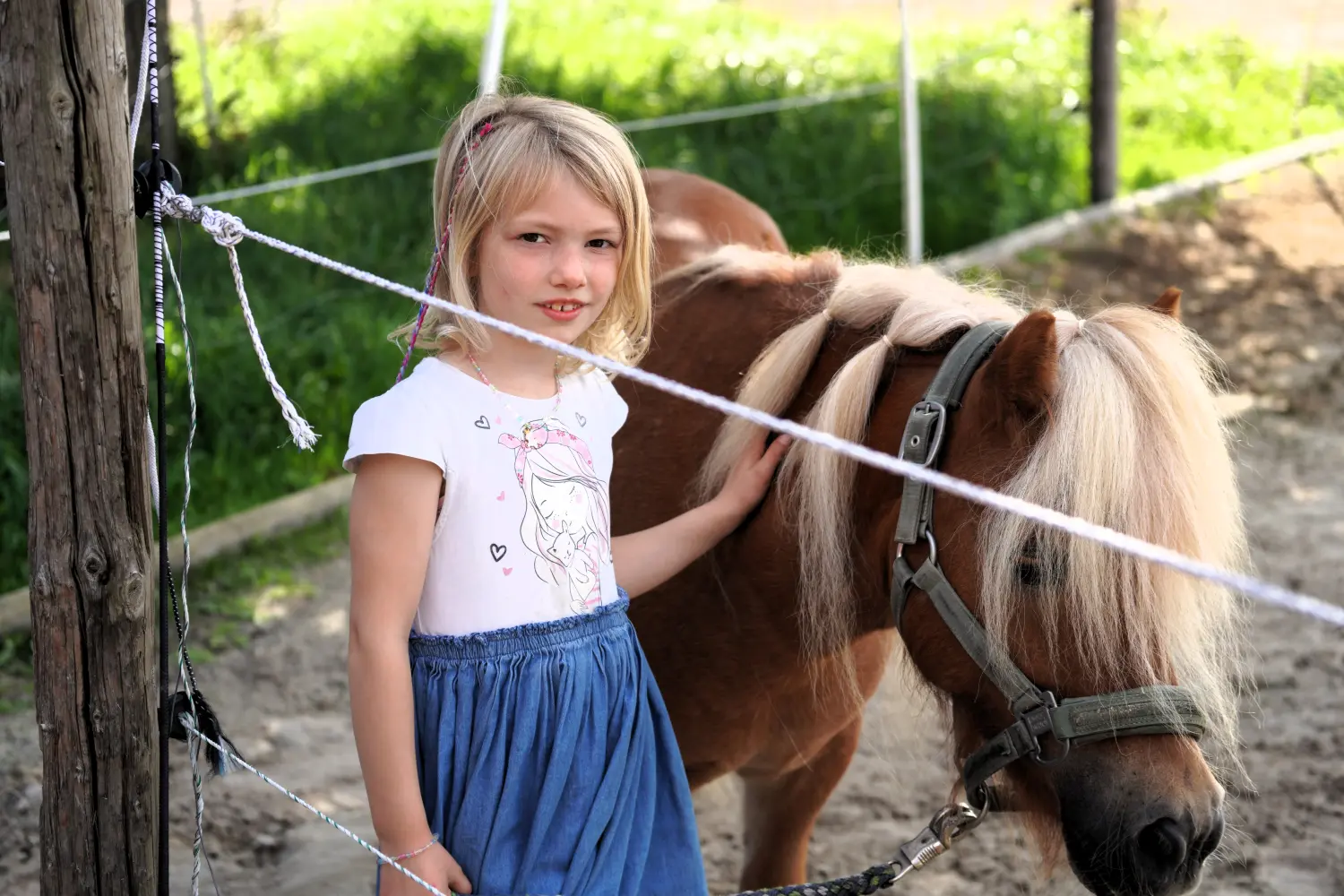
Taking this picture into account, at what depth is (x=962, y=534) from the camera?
152 cm

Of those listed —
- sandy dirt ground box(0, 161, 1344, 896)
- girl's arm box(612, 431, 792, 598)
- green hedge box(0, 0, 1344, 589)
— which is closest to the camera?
girl's arm box(612, 431, 792, 598)

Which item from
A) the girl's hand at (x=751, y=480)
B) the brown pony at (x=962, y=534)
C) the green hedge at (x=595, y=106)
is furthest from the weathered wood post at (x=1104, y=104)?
the girl's hand at (x=751, y=480)

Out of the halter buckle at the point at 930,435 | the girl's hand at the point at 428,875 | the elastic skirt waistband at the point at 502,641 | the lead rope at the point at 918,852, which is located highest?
the halter buckle at the point at 930,435

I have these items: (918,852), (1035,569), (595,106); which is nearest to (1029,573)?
(1035,569)

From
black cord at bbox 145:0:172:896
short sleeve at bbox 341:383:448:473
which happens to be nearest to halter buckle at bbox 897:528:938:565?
short sleeve at bbox 341:383:448:473

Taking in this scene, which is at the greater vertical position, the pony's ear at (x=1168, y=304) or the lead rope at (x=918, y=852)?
the pony's ear at (x=1168, y=304)

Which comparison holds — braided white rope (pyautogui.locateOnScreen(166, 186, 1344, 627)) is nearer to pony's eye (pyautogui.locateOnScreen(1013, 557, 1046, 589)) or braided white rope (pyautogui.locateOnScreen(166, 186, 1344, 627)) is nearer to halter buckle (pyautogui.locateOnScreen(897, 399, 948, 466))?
Result: pony's eye (pyautogui.locateOnScreen(1013, 557, 1046, 589))

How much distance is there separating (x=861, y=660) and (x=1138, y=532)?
0.83m

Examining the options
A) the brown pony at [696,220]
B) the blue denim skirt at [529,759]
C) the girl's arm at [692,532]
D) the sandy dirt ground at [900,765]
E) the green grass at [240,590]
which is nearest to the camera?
the blue denim skirt at [529,759]

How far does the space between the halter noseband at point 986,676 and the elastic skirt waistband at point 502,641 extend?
1.30 feet

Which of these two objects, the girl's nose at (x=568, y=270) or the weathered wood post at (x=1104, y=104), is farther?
the weathered wood post at (x=1104, y=104)

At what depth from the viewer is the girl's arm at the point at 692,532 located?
180 cm

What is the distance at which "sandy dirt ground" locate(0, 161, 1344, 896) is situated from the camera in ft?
8.88

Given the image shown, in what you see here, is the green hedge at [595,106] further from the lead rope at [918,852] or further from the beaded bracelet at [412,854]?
the lead rope at [918,852]
